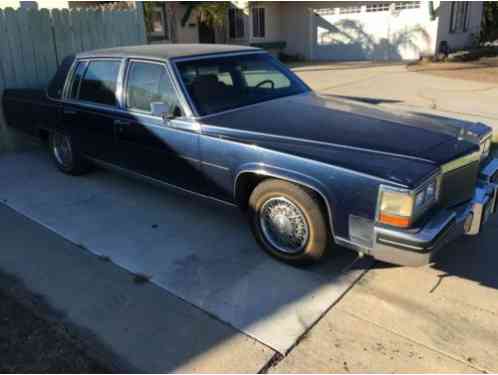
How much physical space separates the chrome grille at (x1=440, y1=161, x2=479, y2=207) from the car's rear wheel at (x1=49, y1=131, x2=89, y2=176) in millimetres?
4371

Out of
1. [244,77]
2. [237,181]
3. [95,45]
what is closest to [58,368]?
[237,181]

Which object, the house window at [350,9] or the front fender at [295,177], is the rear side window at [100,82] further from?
the house window at [350,9]

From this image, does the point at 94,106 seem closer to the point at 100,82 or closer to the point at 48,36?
the point at 100,82

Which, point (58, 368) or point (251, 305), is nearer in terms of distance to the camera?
point (58, 368)

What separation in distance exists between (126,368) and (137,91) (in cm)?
280

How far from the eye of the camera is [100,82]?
5.08 metres

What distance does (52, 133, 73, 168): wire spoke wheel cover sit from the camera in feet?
19.2

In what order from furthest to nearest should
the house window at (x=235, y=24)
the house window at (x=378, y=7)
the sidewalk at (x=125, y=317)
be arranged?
the house window at (x=235, y=24) < the house window at (x=378, y=7) < the sidewalk at (x=125, y=317)

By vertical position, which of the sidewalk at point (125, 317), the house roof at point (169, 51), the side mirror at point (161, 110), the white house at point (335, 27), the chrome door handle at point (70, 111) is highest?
the white house at point (335, 27)

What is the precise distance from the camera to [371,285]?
3.47 metres

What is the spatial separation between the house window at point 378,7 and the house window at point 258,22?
17.8 feet

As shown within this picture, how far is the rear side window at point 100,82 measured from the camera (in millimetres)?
4836

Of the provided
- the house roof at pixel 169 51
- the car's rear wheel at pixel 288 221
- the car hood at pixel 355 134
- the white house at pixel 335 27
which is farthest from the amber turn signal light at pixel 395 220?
the white house at pixel 335 27

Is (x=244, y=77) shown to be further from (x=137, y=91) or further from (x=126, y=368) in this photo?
(x=126, y=368)
